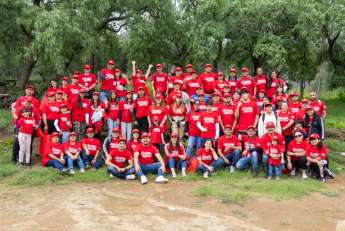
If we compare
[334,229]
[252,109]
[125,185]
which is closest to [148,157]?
[125,185]

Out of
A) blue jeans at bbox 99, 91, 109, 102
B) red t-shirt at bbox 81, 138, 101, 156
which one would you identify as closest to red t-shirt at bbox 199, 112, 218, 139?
red t-shirt at bbox 81, 138, 101, 156

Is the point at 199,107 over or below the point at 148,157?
over

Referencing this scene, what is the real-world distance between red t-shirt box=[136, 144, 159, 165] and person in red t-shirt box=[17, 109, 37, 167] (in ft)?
9.07

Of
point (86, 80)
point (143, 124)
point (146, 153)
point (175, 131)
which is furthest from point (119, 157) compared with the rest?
point (86, 80)

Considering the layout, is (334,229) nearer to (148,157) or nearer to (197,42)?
(148,157)

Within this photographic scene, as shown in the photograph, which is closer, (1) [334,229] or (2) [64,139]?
(1) [334,229]

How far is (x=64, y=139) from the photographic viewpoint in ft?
38.0

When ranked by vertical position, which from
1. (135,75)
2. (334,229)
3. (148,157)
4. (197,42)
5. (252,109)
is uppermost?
(197,42)

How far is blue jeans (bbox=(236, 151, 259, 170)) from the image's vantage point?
36.0 feet

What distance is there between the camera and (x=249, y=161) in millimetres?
11188

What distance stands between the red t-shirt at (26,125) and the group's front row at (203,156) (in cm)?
64

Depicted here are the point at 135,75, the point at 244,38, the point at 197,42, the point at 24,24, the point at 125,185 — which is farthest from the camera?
the point at 244,38

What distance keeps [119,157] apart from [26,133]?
2.41 metres

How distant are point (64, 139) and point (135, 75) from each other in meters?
2.84
